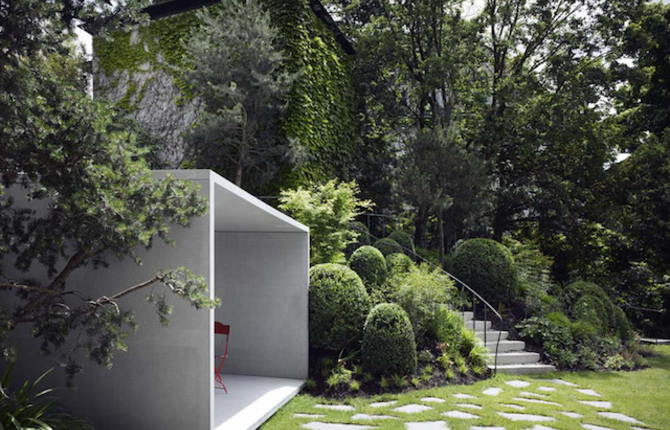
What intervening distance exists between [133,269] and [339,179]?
9.98 metres

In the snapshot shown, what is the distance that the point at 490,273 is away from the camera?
1125 cm

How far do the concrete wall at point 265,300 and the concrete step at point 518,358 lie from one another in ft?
12.5

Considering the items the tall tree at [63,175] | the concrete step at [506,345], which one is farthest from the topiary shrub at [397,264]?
the tall tree at [63,175]

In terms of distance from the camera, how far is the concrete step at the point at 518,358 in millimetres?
8969

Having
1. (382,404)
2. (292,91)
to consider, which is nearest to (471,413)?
(382,404)

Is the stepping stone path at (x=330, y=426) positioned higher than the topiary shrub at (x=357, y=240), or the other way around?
the topiary shrub at (x=357, y=240)

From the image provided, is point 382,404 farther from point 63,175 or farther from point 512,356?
point 63,175

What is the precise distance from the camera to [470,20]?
15.9 meters

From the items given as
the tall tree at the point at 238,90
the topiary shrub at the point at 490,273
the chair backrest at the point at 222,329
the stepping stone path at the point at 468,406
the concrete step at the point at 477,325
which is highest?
the tall tree at the point at 238,90

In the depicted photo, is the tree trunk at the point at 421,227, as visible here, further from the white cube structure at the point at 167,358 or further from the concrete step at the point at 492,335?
the white cube structure at the point at 167,358

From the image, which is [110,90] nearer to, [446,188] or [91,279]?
[446,188]

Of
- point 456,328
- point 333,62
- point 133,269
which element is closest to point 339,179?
point 333,62

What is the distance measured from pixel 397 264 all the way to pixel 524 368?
10.6 feet

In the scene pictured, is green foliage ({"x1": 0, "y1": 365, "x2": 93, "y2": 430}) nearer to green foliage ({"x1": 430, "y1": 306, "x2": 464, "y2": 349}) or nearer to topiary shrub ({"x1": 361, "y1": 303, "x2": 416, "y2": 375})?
topiary shrub ({"x1": 361, "y1": 303, "x2": 416, "y2": 375})
